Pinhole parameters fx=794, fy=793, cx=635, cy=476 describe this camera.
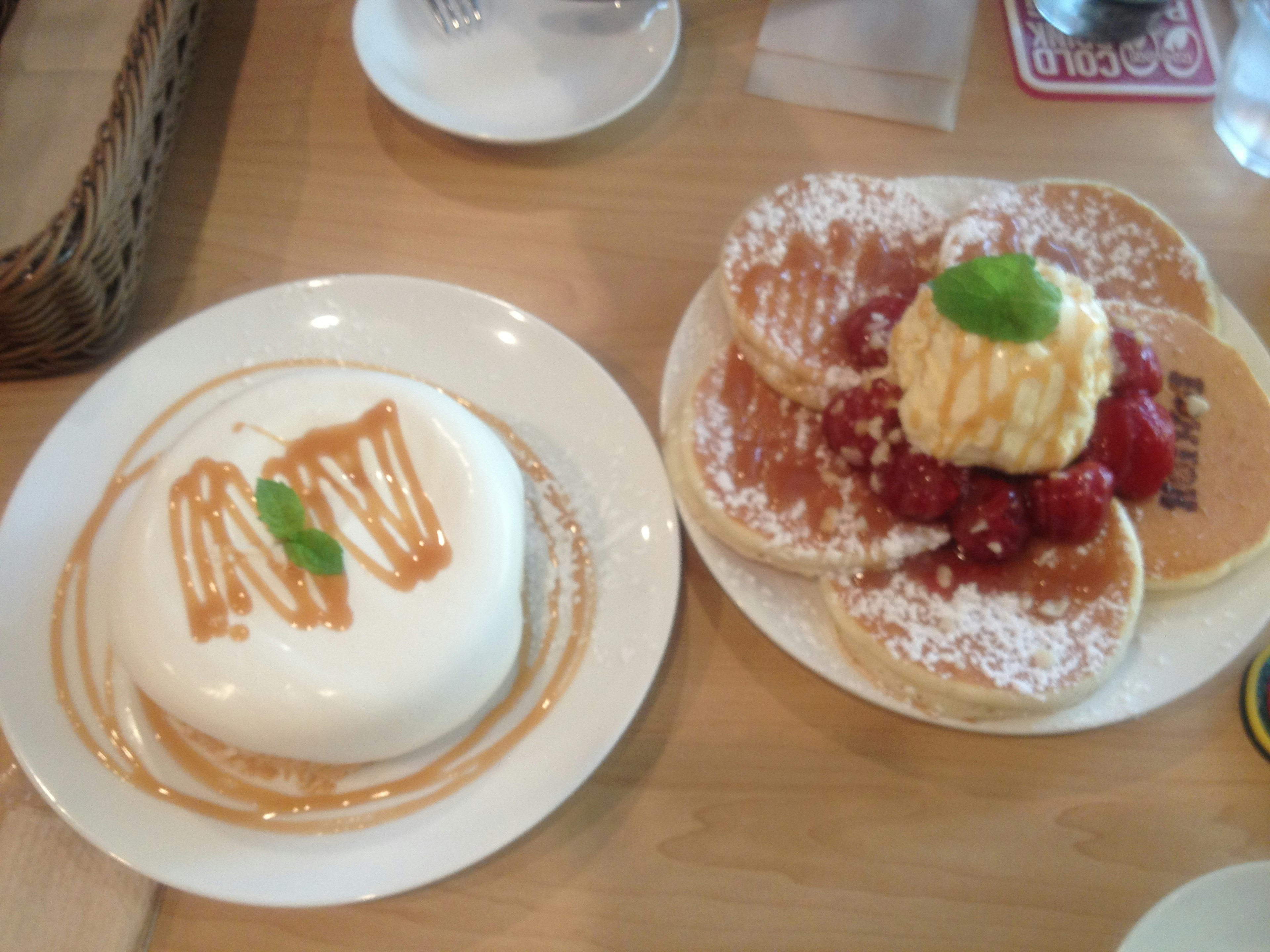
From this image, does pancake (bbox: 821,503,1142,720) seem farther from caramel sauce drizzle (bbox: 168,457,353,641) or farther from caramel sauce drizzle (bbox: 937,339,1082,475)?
caramel sauce drizzle (bbox: 168,457,353,641)

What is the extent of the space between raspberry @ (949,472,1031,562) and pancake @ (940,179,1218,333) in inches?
13.1

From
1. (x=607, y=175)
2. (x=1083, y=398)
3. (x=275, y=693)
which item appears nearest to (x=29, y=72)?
(x=607, y=175)

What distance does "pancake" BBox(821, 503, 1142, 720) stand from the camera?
88cm

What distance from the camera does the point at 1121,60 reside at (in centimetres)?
151

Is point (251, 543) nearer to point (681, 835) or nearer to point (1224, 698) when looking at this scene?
point (681, 835)

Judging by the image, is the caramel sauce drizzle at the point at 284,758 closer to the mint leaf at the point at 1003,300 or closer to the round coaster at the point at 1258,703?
the mint leaf at the point at 1003,300

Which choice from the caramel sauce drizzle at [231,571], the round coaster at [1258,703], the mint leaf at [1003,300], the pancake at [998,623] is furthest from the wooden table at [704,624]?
the mint leaf at [1003,300]

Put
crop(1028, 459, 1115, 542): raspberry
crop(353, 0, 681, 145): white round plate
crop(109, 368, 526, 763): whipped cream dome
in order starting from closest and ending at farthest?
crop(109, 368, 526, 763): whipped cream dome, crop(1028, 459, 1115, 542): raspberry, crop(353, 0, 681, 145): white round plate

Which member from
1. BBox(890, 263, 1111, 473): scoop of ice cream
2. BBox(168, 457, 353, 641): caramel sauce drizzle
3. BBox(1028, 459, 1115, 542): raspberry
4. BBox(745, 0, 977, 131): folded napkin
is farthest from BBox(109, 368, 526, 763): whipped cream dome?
BBox(745, 0, 977, 131): folded napkin

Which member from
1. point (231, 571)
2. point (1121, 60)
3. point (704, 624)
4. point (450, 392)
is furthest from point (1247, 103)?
point (231, 571)

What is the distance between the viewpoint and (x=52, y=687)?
927mm

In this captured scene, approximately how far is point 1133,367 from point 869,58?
82cm

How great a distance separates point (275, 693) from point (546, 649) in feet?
1.04

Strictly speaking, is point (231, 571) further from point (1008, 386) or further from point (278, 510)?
point (1008, 386)
